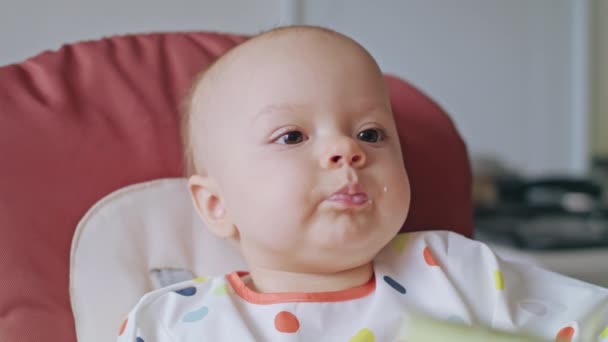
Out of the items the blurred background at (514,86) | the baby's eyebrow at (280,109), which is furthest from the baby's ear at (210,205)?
the blurred background at (514,86)

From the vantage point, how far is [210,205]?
3.09 feet

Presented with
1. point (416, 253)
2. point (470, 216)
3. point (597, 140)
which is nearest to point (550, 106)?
point (597, 140)

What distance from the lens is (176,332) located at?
82 cm

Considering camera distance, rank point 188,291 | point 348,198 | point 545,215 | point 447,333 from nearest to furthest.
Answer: point 447,333 < point 348,198 < point 188,291 < point 545,215

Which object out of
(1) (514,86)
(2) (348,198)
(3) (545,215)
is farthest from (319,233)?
(1) (514,86)

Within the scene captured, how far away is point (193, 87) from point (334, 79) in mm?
232

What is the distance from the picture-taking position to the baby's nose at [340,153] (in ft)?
2.60

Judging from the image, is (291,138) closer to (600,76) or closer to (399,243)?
(399,243)

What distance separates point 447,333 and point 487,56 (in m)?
1.79

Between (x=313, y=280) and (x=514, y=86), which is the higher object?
(x=313, y=280)

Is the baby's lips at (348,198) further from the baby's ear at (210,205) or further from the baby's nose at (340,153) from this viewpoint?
the baby's ear at (210,205)

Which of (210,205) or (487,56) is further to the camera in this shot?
(487,56)

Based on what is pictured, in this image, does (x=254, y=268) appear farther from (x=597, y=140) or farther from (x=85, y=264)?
(x=597, y=140)

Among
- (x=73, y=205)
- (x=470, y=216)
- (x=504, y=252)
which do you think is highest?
(x=73, y=205)
